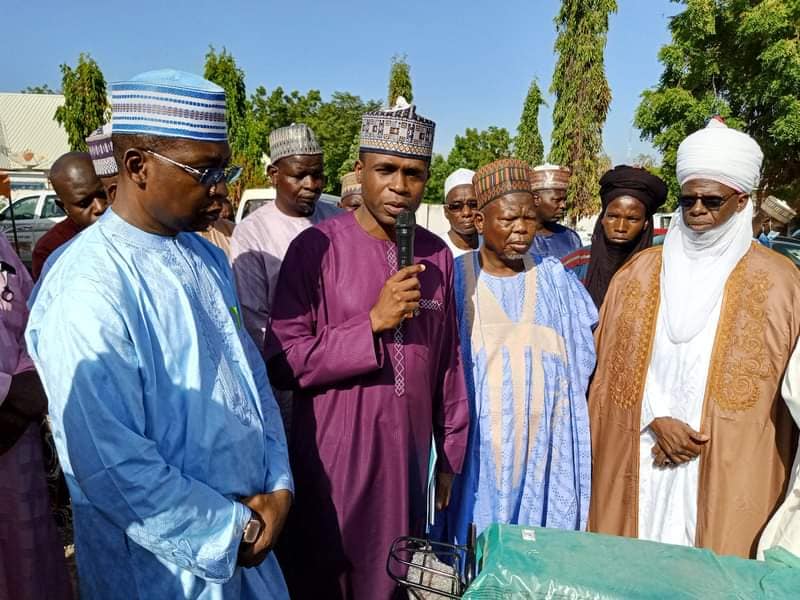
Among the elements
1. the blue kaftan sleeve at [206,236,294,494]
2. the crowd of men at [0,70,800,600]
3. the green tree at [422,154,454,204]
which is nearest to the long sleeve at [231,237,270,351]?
the crowd of men at [0,70,800,600]

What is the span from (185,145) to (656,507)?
2.50m

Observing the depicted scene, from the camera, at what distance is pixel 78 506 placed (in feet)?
5.07

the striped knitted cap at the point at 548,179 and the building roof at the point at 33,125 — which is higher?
the building roof at the point at 33,125

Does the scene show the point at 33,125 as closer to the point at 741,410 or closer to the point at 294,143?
the point at 294,143

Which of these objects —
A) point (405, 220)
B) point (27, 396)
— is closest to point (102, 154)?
point (27, 396)

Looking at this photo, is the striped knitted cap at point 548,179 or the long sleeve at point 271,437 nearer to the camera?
the long sleeve at point 271,437

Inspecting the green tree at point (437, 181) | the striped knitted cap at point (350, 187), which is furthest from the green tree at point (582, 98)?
the striped knitted cap at point (350, 187)

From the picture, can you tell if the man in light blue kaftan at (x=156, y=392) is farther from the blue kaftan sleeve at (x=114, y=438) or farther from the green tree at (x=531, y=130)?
the green tree at (x=531, y=130)

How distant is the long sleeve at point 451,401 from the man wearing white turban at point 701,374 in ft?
2.63

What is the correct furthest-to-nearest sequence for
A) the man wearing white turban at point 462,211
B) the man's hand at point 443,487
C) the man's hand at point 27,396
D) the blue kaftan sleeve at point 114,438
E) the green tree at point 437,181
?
the green tree at point 437,181 → the man wearing white turban at point 462,211 → the man's hand at point 443,487 → the man's hand at point 27,396 → the blue kaftan sleeve at point 114,438

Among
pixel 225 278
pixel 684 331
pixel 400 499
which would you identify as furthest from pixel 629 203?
pixel 225 278

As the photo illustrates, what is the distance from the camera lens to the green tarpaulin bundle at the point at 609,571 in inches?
59.3

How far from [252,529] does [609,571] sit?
933 millimetres

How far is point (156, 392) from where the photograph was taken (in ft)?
4.87
